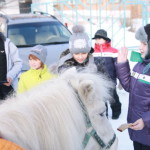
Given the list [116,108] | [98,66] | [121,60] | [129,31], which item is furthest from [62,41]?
[129,31]

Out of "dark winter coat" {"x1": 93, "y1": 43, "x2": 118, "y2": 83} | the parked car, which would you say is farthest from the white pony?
the parked car

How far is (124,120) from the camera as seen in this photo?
460 centimetres

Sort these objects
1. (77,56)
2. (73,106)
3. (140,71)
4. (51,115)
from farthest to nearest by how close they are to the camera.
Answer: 1. (77,56)
2. (140,71)
3. (73,106)
4. (51,115)

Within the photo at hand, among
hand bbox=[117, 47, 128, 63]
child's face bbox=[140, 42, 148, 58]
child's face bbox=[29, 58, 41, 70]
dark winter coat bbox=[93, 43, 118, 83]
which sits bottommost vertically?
dark winter coat bbox=[93, 43, 118, 83]

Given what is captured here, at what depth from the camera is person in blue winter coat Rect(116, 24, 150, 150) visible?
2.27 metres

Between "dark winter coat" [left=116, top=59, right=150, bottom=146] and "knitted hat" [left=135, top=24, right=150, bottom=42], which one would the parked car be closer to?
"dark winter coat" [left=116, top=59, right=150, bottom=146]

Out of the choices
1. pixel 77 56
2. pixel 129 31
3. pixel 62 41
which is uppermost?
pixel 77 56

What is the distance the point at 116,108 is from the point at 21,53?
1934mm

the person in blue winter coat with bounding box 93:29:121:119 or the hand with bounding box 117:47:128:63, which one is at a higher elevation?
the hand with bounding box 117:47:128:63

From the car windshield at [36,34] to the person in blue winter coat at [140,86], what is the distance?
3.68m

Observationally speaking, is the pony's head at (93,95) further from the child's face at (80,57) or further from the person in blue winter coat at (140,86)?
the child's face at (80,57)

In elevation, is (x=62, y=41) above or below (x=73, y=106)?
below

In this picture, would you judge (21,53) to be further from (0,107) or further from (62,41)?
(0,107)

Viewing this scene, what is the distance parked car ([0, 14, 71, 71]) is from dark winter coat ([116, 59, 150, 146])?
3.12m
